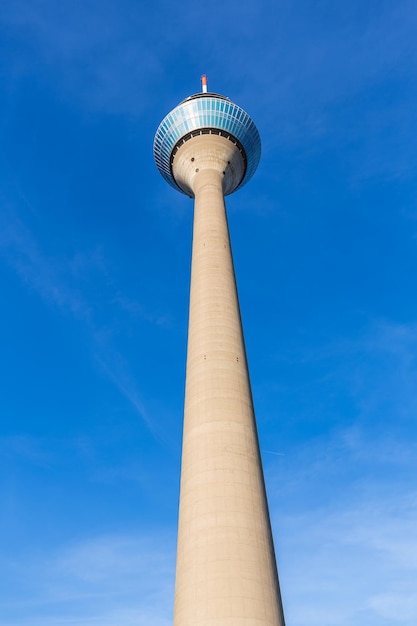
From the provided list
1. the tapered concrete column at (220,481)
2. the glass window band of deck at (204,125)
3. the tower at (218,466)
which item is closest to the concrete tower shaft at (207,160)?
the tower at (218,466)

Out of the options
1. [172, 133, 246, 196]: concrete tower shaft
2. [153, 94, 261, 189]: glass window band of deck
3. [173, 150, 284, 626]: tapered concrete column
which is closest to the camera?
[173, 150, 284, 626]: tapered concrete column

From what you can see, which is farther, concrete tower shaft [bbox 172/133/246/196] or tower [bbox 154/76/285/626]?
concrete tower shaft [bbox 172/133/246/196]

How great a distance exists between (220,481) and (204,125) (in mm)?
41857

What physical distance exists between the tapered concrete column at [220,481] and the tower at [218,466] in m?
0.06

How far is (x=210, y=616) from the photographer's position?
31.3 m

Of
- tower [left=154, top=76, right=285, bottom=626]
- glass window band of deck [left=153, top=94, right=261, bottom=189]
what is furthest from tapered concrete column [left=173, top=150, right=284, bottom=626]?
glass window band of deck [left=153, top=94, right=261, bottom=189]

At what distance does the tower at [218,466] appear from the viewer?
32.3 meters

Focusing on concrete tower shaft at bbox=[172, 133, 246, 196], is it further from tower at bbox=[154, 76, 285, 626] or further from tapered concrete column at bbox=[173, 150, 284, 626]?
tapered concrete column at bbox=[173, 150, 284, 626]

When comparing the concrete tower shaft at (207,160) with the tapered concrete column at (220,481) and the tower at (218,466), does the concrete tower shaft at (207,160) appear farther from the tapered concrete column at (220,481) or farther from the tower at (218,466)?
the tapered concrete column at (220,481)

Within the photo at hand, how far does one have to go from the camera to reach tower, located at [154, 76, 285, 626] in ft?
106

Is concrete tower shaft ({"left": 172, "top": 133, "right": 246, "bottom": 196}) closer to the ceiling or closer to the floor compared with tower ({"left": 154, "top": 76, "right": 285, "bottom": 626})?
closer to the ceiling

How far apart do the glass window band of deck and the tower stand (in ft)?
22.9

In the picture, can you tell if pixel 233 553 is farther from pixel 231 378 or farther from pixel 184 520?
pixel 231 378

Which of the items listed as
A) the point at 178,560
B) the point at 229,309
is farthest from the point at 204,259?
the point at 178,560
